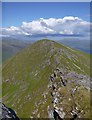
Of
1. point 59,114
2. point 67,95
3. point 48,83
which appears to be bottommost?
point 59,114

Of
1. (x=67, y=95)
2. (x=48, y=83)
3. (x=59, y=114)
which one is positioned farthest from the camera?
(x=48, y=83)

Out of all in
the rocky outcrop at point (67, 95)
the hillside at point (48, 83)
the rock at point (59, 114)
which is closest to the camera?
the rocky outcrop at point (67, 95)

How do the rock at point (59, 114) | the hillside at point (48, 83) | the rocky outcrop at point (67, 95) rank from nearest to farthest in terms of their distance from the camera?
the rocky outcrop at point (67, 95), the rock at point (59, 114), the hillside at point (48, 83)

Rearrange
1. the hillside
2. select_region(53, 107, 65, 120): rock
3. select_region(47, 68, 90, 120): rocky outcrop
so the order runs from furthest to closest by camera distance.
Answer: the hillside
select_region(53, 107, 65, 120): rock
select_region(47, 68, 90, 120): rocky outcrop

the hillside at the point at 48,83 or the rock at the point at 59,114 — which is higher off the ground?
the hillside at the point at 48,83

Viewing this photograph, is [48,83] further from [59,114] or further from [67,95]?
[59,114]

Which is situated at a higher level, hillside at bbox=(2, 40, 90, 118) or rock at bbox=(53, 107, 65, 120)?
hillside at bbox=(2, 40, 90, 118)

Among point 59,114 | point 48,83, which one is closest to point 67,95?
point 59,114

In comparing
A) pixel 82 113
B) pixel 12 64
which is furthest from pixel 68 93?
pixel 12 64
